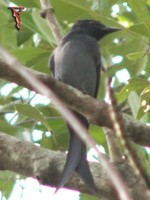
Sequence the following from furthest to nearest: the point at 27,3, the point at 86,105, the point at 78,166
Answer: the point at 27,3
the point at 78,166
the point at 86,105

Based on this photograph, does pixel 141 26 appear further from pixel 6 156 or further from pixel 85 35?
pixel 85 35

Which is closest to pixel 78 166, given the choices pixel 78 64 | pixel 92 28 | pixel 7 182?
pixel 7 182

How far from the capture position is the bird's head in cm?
440

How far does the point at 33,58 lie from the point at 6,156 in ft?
4.54

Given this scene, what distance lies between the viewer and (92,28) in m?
4.52

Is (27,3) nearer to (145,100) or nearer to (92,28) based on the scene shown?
(92,28)

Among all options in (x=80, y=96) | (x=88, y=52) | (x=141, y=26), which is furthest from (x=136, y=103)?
(x=80, y=96)

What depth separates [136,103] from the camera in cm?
322

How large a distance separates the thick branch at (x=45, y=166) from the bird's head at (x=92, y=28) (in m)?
1.99

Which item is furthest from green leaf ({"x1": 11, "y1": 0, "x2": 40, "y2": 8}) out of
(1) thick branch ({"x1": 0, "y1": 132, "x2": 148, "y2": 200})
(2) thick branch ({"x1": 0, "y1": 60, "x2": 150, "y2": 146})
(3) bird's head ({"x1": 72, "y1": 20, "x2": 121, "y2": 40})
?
(2) thick branch ({"x1": 0, "y1": 60, "x2": 150, "y2": 146})

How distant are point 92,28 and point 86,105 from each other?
8.05 ft

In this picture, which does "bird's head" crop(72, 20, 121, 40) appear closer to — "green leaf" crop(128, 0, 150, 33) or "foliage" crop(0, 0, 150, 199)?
"foliage" crop(0, 0, 150, 199)

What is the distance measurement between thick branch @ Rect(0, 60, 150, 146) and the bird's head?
2.28m

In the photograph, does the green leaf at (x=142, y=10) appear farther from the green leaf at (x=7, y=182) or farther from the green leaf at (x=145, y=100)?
the green leaf at (x=7, y=182)
